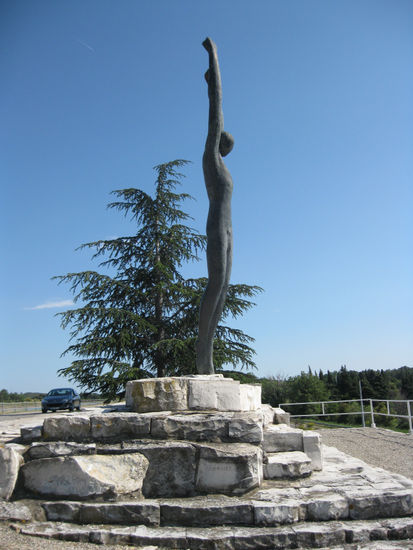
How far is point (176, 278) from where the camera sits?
13555 millimetres

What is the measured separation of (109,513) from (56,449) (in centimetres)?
77

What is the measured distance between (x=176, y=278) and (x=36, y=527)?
10.2 meters

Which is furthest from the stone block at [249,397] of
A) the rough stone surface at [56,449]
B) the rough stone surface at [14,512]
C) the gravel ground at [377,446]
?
the gravel ground at [377,446]

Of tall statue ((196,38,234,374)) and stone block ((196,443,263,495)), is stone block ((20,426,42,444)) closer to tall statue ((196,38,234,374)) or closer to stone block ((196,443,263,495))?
stone block ((196,443,263,495))

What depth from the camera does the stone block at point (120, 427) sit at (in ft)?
13.6

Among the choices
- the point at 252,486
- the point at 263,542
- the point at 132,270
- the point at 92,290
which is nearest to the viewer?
the point at 263,542

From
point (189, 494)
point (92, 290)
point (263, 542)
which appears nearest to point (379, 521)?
point (263, 542)

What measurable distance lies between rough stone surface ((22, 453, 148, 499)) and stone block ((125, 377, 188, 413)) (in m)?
0.53

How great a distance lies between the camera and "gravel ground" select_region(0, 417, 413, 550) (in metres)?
3.28

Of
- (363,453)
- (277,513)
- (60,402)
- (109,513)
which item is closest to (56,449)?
(109,513)

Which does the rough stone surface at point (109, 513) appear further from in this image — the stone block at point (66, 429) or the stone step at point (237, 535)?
the stone block at point (66, 429)

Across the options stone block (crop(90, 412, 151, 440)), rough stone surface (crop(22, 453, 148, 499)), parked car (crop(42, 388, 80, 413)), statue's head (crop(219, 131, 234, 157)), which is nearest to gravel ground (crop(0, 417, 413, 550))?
rough stone surface (crop(22, 453, 148, 499))

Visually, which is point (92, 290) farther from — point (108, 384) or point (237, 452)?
point (237, 452)

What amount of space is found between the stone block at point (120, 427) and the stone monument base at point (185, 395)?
25 centimetres
